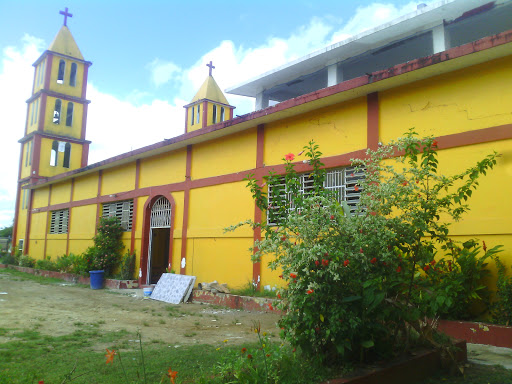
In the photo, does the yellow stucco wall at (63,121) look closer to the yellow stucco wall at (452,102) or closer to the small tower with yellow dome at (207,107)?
the small tower with yellow dome at (207,107)

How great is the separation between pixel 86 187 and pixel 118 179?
3.27 metres

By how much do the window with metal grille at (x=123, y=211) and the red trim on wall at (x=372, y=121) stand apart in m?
9.95

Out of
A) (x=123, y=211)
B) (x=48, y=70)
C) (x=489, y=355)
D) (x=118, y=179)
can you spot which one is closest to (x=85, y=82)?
(x=48, y=70)

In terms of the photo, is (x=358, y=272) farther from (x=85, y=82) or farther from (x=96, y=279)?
(x=85, y=82)

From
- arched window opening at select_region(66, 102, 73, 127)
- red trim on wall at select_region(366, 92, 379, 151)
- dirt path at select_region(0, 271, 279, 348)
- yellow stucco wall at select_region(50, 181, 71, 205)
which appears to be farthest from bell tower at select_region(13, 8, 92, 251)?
red trim on wall at select_region(366, 92, 379, 151)

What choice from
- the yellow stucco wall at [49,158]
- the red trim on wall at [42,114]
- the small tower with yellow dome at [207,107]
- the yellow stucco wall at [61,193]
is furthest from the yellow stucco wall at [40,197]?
the small tower with yellow dome at [207,107]

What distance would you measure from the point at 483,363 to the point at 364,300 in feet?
6.74

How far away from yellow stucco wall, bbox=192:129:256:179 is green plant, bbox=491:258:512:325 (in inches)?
234

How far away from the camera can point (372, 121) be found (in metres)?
7.95

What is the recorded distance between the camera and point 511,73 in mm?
6289

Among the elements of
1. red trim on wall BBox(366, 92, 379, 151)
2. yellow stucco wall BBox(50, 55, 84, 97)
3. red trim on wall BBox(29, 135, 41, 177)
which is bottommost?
red trim on wall BBox(366, 92, 379, 151)

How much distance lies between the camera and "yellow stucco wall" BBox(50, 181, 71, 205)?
2019 centimetres

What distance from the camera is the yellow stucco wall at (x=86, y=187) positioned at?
17.9 m

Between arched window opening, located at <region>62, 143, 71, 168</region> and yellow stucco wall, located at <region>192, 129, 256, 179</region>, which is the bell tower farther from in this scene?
yellow stucco wall, located at <region>192, 129, 256, 179</region>
